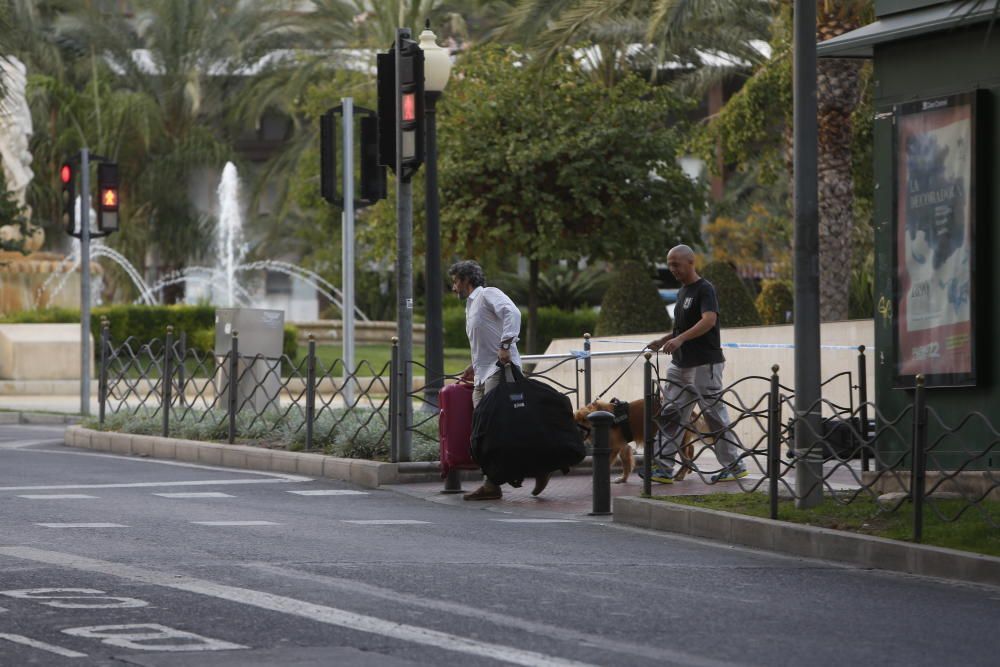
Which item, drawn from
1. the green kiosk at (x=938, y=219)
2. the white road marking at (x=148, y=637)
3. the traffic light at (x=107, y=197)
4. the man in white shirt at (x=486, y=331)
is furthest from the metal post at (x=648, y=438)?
the traffic light at (x=107, y=197)

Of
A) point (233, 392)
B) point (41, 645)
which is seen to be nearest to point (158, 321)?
point (233, 392)

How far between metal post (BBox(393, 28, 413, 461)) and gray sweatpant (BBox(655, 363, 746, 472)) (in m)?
2.19

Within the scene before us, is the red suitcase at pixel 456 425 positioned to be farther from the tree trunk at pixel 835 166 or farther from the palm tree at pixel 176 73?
the palm tree at pixel 176 73

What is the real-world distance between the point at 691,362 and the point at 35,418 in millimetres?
13075

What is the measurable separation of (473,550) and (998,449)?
405 centimetres

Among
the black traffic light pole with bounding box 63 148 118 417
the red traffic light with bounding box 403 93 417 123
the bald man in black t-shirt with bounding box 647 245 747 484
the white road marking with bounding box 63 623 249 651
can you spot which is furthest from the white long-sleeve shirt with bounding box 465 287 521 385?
the black traffic light pole with bounding box 63 148 118 417

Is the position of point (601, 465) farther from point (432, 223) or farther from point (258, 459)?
point (432, 223)

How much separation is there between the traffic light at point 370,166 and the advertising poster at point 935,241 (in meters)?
6.03

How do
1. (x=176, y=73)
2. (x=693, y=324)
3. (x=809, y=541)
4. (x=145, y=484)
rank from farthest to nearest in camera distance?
(x=176, y=73), (x=145, y=484), (x=693, y=324), (x=809, y=541)

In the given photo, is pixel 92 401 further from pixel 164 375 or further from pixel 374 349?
pixel 374 349

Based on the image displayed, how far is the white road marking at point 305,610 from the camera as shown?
271 inches

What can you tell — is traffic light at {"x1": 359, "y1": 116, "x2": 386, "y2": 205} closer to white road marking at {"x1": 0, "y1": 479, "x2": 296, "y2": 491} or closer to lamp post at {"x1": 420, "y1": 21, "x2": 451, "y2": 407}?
lamp post at {"x1": 420, "y1": 21, "x2": 451, "y2": 407}

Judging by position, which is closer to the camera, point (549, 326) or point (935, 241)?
point (935, 241)

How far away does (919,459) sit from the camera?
33.7ft
